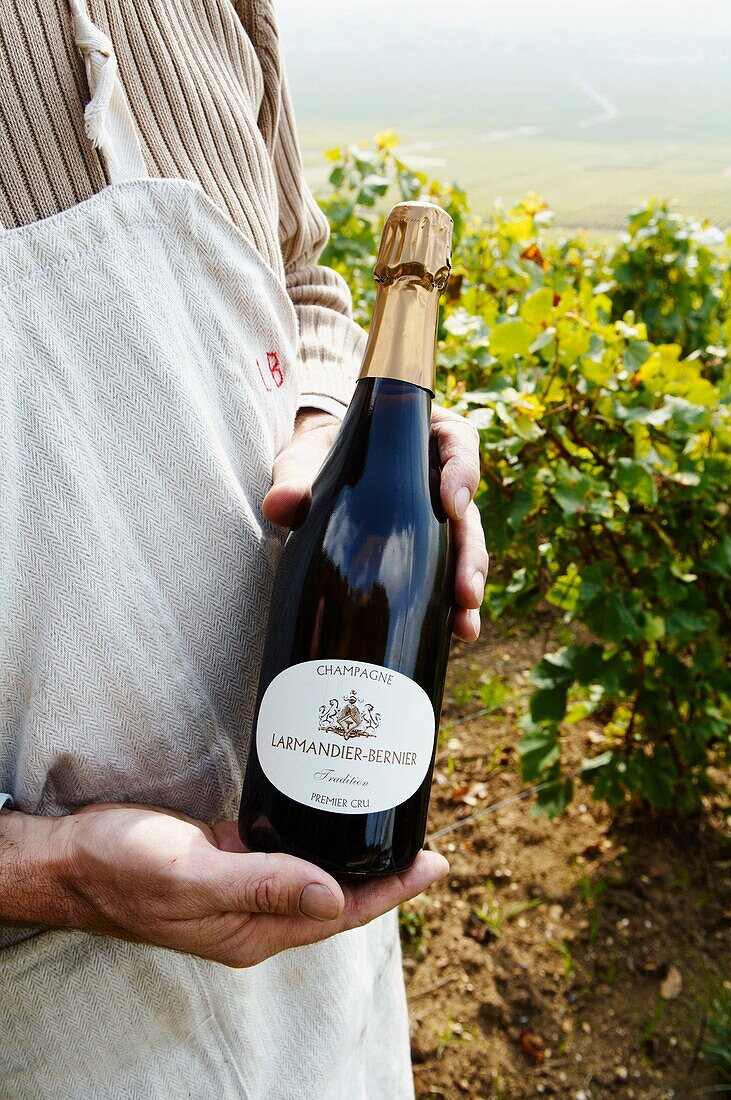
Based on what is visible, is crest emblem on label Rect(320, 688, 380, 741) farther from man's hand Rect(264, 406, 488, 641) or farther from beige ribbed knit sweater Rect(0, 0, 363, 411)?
beige ribbed knit sweater Rect(0, 0, 363, 411)

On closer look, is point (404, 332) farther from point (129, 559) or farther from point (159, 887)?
point (159, 887)

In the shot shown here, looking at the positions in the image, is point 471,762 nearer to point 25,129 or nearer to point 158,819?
point 158,819

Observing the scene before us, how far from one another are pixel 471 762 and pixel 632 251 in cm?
149

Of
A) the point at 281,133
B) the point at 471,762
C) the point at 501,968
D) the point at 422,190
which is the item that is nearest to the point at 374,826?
the point at 281,133

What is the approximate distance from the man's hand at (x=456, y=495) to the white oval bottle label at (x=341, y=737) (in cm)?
13

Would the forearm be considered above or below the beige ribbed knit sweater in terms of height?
below

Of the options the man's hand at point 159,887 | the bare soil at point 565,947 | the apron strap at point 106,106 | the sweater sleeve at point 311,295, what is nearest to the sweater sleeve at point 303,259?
the sweater sleeve at point 311,295

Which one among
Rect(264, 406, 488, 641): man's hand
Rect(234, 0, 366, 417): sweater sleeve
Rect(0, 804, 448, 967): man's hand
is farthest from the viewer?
Rect(234, 0, 366, 417): sweater sleeve

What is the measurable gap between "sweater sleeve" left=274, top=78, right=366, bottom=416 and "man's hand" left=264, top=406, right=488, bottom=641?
14 cm

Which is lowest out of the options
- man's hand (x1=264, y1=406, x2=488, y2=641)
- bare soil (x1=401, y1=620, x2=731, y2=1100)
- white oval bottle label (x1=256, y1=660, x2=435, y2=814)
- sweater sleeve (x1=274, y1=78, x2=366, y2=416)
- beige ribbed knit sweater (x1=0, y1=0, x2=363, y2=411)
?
bare soil (x1=401, y1=620, x2=731, y2=1100)

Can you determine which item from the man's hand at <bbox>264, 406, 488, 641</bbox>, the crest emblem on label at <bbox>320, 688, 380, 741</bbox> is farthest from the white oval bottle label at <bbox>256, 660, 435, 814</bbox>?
the man's hand at <bbox>264, 406, 488, 641</bbox>

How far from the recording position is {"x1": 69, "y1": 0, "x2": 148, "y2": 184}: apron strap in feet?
2.50

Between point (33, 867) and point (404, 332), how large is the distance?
2.00 feet

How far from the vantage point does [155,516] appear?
76cm
